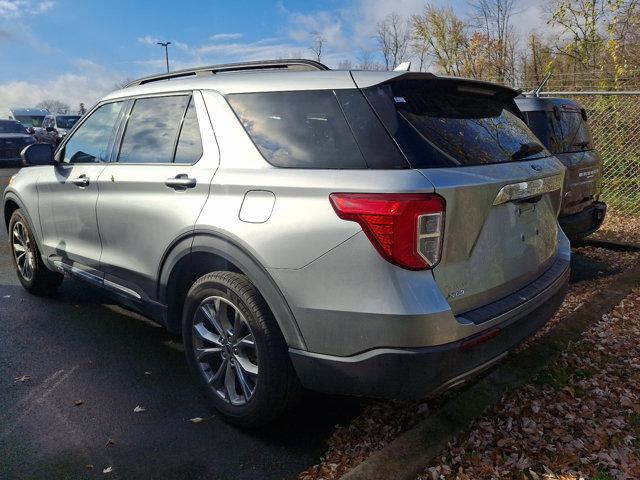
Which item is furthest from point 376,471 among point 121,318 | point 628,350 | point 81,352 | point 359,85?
point 121,318

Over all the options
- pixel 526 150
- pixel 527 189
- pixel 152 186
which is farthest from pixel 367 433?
pixel 152 186

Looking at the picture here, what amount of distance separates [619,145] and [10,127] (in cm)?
2051

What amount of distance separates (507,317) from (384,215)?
2.75 ft

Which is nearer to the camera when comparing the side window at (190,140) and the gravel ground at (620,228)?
the side window at (190,140)

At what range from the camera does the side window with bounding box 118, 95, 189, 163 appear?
3.15 m

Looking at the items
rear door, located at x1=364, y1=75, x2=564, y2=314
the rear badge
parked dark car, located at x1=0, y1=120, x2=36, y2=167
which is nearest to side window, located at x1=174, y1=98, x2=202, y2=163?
rear door, located at x1=364, y1=75, x2=564, y2=314

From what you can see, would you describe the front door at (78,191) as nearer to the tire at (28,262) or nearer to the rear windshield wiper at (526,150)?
the tire at (28,262)

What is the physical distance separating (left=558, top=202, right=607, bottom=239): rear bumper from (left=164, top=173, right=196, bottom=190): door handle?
3739 mm

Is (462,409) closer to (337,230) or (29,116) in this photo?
(337,230)

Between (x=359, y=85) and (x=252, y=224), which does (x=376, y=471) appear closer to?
(x=252, y=224)

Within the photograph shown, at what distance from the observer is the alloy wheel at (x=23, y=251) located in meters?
4.82

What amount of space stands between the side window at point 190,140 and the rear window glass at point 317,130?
0.36 meters

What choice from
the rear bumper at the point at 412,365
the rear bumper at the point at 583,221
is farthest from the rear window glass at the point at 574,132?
the rear bumper at the point at 412,365

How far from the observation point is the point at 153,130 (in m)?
3.35
